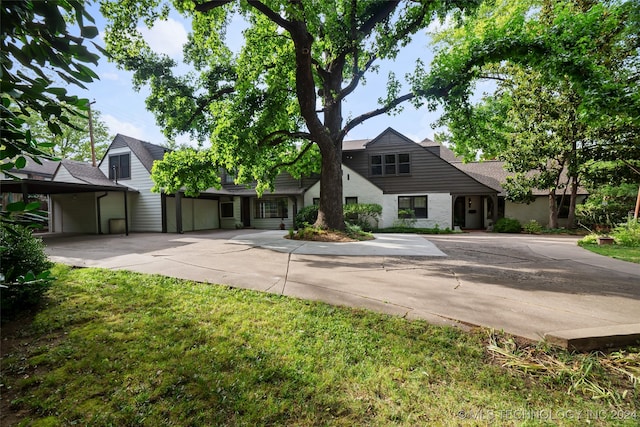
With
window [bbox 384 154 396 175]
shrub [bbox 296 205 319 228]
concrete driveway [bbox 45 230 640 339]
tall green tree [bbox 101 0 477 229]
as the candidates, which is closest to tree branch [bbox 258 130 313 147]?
tall green tree [bbox 101 0 477 229]

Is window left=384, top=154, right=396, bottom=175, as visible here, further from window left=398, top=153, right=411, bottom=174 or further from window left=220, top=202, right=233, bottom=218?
window left=220, top=202, right=233, bottom=218

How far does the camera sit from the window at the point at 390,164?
17594 millimetres

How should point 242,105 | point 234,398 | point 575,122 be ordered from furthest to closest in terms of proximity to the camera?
point 575,122 < point 242,105 < point 234,398

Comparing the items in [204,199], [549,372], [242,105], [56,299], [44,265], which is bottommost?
[549,372]

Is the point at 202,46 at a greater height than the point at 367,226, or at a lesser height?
greater

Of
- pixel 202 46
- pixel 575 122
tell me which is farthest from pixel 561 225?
pixel 202 46

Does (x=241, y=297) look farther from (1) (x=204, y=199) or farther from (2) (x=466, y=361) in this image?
(1) (x=204, y=199)

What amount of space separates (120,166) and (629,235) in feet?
79.6

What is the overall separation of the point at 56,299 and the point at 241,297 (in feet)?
8.43

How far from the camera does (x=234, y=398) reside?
6.46ft

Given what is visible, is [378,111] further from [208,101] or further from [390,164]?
[390,164]

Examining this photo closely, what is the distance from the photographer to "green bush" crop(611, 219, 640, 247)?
9148 millimetres

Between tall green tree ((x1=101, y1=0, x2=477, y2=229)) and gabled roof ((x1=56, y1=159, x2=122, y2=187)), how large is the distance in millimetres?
6679

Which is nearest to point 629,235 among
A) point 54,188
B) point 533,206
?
point 533,206
